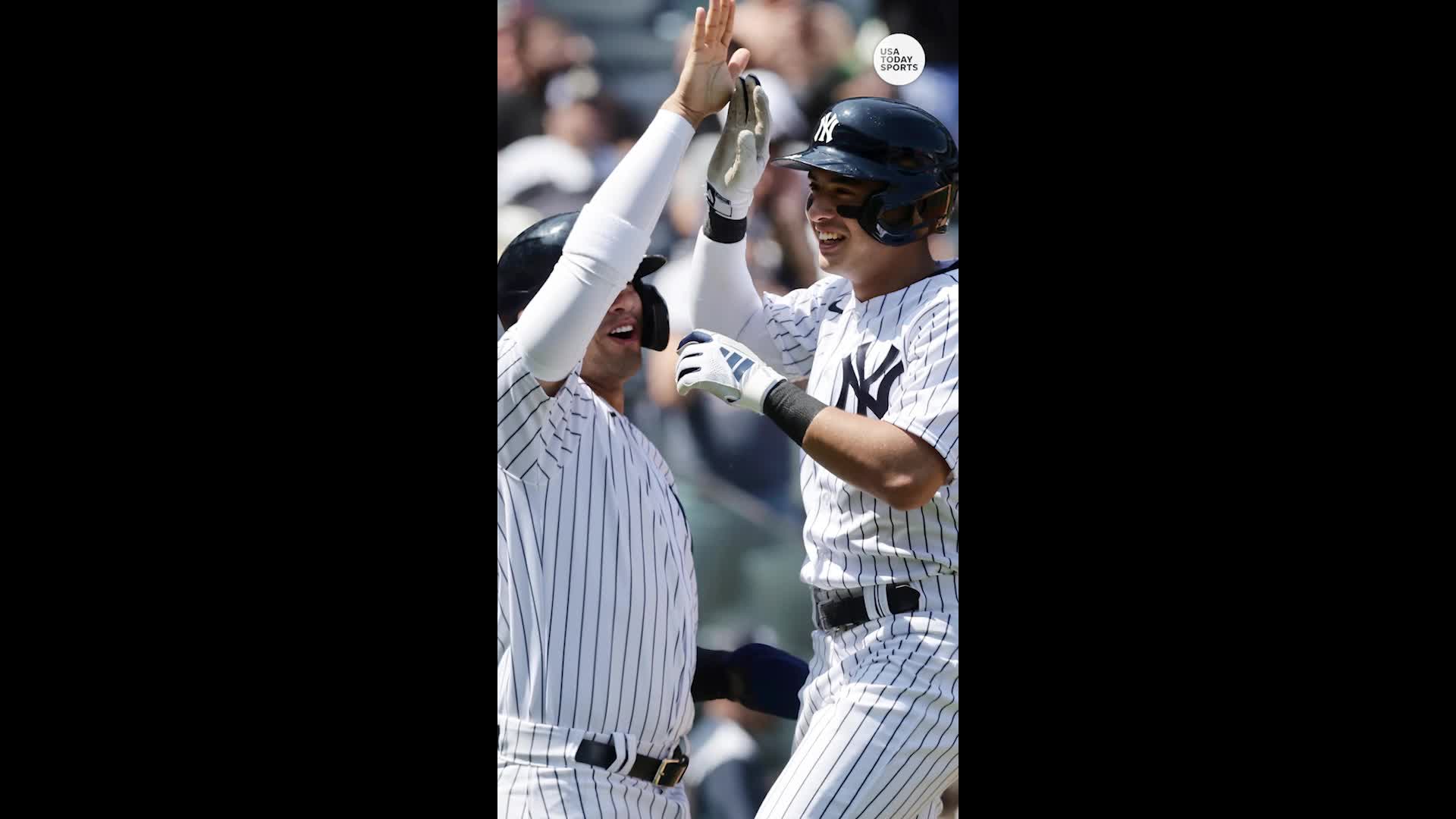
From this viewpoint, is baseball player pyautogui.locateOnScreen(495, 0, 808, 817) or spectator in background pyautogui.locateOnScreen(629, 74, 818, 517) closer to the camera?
baseball player pyautogui.locateOnScreen(495, 0, 808, 817)

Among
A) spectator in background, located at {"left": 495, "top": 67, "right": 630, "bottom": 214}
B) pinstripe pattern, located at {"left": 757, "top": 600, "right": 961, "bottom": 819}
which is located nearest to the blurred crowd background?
spectator in background, located at {"left": 495, "top": 67, "right": 630, "bottom": 214}

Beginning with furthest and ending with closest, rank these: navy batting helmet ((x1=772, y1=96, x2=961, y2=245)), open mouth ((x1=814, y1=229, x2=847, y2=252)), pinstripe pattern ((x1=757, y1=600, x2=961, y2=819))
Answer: open mouth ((x1=814, y1=229, x2=847, y2=252)), navy batting helmet ((x1=772, y1=96, x2=961, y2=245)), pinstripe pattern ((x1=757, y1=600, x2=961, y2=819))

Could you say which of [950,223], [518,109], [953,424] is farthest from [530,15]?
[953,424]

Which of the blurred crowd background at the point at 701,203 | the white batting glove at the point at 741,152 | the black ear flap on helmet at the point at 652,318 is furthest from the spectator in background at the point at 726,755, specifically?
the white batting glove at the point at 741,152

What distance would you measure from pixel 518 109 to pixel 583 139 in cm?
19

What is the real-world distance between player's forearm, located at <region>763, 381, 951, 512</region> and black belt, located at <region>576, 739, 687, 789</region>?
85 cm

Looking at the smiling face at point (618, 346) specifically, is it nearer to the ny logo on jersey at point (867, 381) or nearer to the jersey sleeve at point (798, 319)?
the jersey sleeve at point (798, 319)

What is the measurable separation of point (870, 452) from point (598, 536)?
2.39ft

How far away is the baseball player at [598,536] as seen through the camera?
3451mm

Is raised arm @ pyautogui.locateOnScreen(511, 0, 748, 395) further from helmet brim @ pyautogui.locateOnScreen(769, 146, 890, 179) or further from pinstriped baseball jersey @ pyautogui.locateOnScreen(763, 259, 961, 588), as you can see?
pinstriped baseball jersey @ pyautogui.locateOnScreen(763, 259, 961, 588)

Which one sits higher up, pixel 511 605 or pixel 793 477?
pixel 793 477

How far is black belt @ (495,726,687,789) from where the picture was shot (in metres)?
3.49

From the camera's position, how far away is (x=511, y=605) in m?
3.63

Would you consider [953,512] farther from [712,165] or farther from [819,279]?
[712,165]
